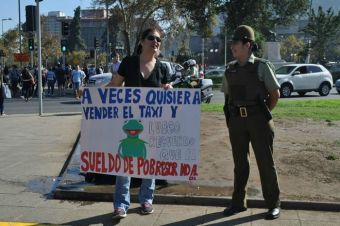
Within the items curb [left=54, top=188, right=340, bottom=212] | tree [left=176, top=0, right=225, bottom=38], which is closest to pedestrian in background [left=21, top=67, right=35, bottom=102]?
tree [left=176, top=0, right=225, bottom=38]

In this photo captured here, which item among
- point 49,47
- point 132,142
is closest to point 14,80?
point 132,142

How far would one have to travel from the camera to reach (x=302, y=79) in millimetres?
26062

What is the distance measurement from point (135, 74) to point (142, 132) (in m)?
0.62

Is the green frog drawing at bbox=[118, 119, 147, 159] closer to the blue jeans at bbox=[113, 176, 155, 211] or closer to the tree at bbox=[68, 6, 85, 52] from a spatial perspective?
the blue jeans at bbox=[113, 176, 155, 211]

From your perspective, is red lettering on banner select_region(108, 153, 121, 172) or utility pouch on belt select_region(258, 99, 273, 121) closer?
utility pouch on belt select_region(258, 99, 273, 121)

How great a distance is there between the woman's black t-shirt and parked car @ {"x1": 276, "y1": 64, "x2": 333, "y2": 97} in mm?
20224

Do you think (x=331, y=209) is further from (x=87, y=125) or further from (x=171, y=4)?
(x=171, y=4)

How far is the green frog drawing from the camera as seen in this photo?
5699mm

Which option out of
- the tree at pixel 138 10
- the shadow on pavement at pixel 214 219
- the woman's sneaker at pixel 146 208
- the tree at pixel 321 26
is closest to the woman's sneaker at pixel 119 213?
the woman's sneaker at pixel 146 208

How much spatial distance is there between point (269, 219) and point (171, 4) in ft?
130

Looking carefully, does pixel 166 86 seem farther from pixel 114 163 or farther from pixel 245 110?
pixel 114 163

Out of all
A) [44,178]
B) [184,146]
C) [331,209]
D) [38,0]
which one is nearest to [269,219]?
[331,209]

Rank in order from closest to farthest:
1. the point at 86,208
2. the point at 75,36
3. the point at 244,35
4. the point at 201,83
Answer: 1. the point at 244,35
2. the point at 86,208
3. the point at 201,83
4. the point at 75,36

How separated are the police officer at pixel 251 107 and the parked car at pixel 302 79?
2013 centimetres
